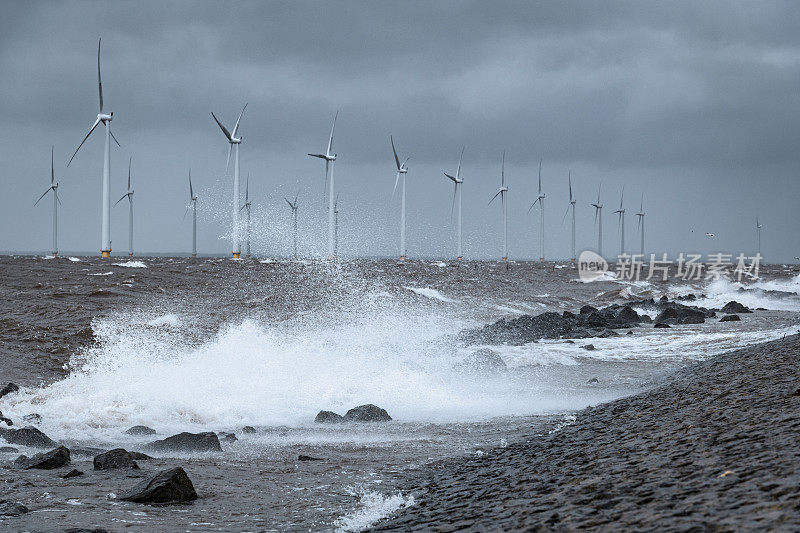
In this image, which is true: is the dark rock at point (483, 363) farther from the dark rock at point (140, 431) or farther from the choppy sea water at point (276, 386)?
the dark rock at point (140, 431)

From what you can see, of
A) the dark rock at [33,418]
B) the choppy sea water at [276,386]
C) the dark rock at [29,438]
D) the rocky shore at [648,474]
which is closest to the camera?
the rocky shore at [648,474]

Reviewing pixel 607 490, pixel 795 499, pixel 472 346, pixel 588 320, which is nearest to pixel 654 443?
pixel 607 490

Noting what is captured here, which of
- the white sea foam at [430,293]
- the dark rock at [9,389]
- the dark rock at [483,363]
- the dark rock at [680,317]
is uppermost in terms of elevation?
the white sea foam at [430,293]

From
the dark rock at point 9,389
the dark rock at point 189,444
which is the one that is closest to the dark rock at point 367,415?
the dark rock at point 189,444

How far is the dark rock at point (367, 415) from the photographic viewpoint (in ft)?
37.0

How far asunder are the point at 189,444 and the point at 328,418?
8.72 feet

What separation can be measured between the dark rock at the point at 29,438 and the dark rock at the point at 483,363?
31.3 feet

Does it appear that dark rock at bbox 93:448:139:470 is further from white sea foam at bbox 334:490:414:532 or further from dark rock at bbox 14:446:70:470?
white sea foam at bbox 334:490:414:532

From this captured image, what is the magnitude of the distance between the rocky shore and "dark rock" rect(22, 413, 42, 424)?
6.50 meters

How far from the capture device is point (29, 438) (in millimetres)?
9414

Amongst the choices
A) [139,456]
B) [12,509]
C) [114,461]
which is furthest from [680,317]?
[12,509]

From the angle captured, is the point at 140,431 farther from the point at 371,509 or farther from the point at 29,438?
the point at 371,509

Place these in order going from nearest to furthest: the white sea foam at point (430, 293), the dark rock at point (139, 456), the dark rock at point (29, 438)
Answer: the dark rock at point (139, 456)
the dark rock at point (29, 438)
the white sea foam at point (430, 293)

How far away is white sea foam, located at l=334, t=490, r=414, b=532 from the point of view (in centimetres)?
586
